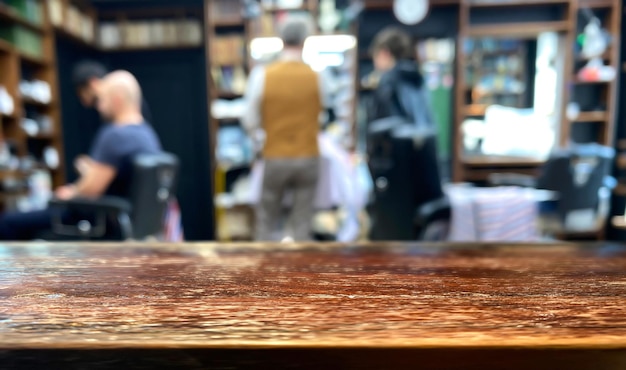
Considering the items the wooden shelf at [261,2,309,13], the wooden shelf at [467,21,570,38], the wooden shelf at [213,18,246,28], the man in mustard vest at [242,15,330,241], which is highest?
the wooden shelf at [261,2,309,13]

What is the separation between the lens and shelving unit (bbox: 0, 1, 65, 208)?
3.26 m

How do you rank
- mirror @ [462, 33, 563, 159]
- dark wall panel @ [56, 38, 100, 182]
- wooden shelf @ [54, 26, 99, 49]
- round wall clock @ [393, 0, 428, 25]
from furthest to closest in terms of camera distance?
mirror @ [462, 33, 563, 159] < round wall clock @ [393, 0, 428, 25] < dark wall panel @ [56, 38, 100, 182] < wooden shelf @ [54, 26, 99, 49]

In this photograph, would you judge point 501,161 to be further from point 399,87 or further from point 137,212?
point 137,212

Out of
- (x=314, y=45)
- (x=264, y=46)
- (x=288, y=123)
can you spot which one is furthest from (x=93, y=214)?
(x=314, y=45)

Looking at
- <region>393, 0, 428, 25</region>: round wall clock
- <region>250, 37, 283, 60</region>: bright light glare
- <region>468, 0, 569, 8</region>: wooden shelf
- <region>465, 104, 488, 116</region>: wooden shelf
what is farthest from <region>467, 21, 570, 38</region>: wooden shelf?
<region>250, 37, 283, 60</region>: bright light glare

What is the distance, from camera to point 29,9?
11.9 feet

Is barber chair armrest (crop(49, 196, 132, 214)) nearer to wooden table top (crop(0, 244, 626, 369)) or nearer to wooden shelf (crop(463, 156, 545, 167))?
wooden table top (crop(0, 244, 626, 369))

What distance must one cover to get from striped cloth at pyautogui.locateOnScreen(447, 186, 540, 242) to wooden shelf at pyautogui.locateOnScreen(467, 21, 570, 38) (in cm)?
308

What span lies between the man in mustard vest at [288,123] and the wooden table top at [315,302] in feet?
6.69

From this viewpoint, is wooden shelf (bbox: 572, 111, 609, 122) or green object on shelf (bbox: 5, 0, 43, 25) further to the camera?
wooden shelf (bbox: 572, 111, 609, 122)

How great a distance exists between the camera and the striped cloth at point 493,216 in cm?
189

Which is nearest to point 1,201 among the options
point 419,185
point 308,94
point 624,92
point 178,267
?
point 308,94

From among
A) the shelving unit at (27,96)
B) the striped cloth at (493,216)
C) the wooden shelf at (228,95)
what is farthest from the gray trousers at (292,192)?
the wooden shelf at (228,95)

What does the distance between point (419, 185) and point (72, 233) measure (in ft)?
5.21
